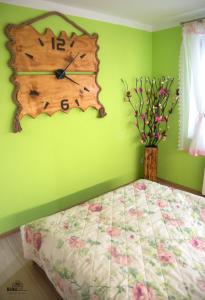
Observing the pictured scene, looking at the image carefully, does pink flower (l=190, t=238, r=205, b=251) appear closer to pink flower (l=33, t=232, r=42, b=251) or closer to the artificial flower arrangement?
pink flower (l=33, t=232, r=42, b=251)

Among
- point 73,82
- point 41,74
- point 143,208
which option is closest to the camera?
point 143,208

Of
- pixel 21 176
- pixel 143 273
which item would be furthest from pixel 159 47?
pixel 143 273

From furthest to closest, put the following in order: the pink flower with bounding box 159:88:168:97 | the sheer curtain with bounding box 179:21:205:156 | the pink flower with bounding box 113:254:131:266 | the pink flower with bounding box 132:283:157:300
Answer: the pink flower with bounding box 159:88:168:97, the sheer curtain with bounding box 179:21:205:156, the pink flower with bounding box 113:254:131:266, the pink flower with bounding box 132:283:157:300

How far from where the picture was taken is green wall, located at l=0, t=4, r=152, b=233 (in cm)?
218

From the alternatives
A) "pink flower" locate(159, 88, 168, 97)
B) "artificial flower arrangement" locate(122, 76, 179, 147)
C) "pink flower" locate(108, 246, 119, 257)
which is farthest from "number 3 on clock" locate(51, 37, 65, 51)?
"pink flower" locate(108, 246, 119, 257)

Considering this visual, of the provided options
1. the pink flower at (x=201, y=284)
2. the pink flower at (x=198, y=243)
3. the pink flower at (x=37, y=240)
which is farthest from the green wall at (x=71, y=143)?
the pink flower at (x=201, y=284)

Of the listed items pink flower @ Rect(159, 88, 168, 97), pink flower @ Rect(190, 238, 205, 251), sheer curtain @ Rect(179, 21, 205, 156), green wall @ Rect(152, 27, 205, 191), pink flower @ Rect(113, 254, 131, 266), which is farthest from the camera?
pink flower @ Rect(159, 88, 168, 97)

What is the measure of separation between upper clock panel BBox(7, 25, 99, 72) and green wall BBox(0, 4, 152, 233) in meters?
0.08

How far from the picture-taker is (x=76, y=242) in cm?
152

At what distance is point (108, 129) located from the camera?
2941 millimetres

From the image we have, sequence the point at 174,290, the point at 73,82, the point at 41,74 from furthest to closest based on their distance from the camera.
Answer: the point at 73,82, the point at 41,74, the point at 174,290

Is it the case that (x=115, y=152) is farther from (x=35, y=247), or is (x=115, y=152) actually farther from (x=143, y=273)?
(x=143, y=273)

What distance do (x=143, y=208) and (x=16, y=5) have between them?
2.08 m

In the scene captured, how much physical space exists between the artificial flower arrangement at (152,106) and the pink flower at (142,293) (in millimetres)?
2203
